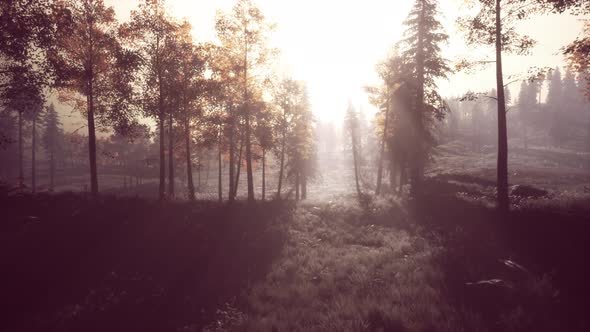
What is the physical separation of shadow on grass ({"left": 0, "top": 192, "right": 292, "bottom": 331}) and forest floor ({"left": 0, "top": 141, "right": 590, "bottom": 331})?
0.16 feet

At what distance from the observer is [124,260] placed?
11039 mm

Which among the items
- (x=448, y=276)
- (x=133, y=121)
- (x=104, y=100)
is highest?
(x=104, y=100)

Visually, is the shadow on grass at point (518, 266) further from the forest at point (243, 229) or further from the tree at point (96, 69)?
the tree at point (96, 69)

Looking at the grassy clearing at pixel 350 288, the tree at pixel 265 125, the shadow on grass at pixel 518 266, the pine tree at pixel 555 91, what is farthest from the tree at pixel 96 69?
the pine tree at pixel 555 91

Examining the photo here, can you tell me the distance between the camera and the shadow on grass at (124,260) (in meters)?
7.93

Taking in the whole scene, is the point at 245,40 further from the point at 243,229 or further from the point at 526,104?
the point at 526,104

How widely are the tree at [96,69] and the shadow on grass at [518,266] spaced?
643 inches

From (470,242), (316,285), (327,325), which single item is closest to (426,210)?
(470,242)

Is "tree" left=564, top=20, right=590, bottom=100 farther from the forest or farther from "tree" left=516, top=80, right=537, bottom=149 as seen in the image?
"tree" left=516, top=80, right=537, bottom=149

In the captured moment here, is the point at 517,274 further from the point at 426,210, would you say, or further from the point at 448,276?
the point at 426,210

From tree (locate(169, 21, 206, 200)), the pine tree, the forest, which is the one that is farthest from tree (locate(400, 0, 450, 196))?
the pine tree

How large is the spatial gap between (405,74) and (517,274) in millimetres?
19183

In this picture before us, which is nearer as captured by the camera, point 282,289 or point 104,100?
point 282,289

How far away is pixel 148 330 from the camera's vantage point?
721cm
